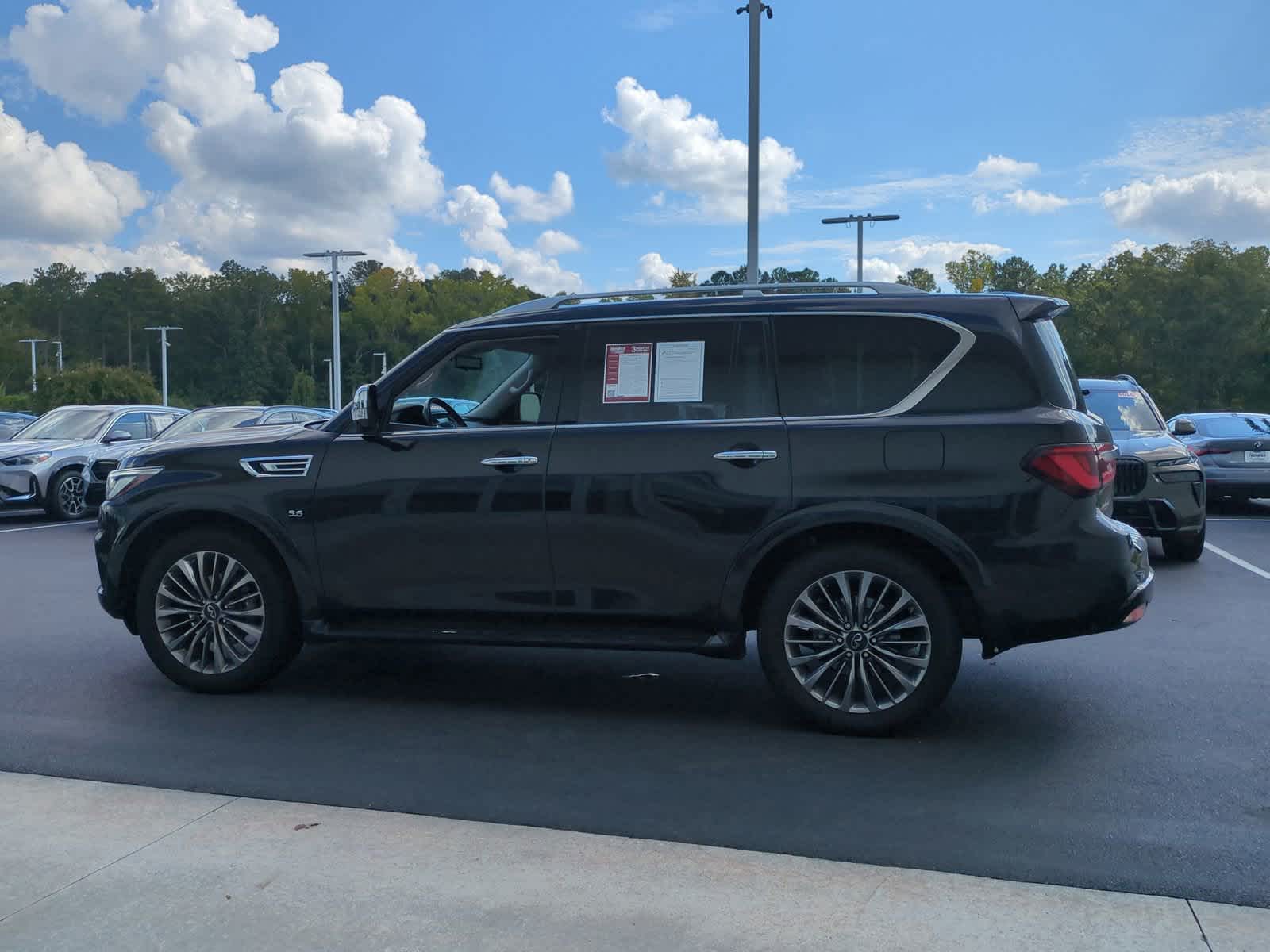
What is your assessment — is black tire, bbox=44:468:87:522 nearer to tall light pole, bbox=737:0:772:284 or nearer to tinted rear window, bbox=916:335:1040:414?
tall light pole, bbox=737:0:772:284

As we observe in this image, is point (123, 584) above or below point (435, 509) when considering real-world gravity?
below

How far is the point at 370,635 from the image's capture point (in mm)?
5852

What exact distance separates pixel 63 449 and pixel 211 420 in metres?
A: 2.27

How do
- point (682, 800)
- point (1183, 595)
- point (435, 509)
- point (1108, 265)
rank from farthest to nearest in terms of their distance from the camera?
1. point (1108, 265)
2. point (1183, 595)
3. point (435, 509)
4. point (682, 800)

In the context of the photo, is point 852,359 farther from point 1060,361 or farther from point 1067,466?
point 1067,466

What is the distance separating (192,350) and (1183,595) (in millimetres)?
127194

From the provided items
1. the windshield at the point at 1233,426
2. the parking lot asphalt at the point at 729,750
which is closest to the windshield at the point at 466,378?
the parking lot asphalt at the point at 729,750

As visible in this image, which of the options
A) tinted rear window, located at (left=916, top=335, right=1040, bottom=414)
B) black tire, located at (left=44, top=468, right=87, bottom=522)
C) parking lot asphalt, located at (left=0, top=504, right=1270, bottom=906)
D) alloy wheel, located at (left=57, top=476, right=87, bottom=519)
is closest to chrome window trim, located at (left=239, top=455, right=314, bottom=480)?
parking lot asphalt, located at (left=0, top=504, right=1270, bottom=906)

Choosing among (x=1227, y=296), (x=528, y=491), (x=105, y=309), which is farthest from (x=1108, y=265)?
(x=105, y=309)

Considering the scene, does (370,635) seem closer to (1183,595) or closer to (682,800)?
(682,800)

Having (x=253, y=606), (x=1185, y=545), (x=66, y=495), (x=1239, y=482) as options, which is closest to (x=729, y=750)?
(x=253, y=606)

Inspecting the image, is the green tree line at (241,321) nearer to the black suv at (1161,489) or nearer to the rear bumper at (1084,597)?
the black suv at (1161,489)

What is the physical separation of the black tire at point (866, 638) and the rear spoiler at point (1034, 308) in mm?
1149

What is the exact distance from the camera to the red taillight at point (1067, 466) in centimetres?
503
